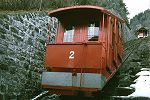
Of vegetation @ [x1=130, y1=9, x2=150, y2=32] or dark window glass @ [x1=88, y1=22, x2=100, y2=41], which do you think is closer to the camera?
dark window glass @ [x1=88, y1=22, x2=100, y2=41]

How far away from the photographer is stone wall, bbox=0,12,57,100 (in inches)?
419

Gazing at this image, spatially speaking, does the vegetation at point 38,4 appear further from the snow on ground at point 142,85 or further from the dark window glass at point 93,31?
the snow on ground at point 142,85

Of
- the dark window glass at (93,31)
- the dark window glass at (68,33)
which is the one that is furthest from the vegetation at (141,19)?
the dark window glass at (93,31)

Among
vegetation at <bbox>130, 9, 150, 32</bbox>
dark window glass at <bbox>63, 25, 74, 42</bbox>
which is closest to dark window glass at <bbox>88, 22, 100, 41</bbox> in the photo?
dark window glass at <bbox>63, 25, 74, 42</bbox>

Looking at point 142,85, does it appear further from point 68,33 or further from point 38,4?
point 38,4

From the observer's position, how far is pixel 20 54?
1184cm

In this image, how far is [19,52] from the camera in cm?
1179

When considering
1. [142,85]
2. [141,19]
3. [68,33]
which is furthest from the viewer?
[141,19]

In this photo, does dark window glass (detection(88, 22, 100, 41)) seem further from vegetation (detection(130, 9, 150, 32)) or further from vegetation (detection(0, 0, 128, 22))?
vegetation (detection(130, 9, 150, 32))

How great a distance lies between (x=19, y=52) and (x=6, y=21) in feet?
4.26

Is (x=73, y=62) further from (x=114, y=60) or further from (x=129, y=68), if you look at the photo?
(x=129, y=68)

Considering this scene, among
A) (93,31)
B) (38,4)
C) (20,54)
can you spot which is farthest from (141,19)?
(20,54)

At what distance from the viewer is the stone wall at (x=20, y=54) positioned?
10635 millimetres

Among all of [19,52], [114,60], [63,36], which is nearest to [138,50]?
[114,60]
